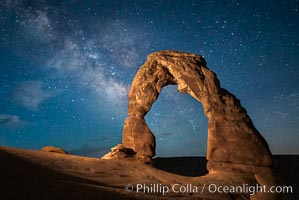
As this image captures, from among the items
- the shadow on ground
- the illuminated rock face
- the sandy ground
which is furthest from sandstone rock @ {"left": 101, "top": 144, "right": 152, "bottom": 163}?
the shadow on ground

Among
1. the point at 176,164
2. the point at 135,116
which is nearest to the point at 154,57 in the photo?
the point at 135,116

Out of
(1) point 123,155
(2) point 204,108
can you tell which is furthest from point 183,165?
(1) point 123,155

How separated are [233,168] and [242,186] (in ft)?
4.15

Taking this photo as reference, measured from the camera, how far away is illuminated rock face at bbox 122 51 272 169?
1011 centimetres

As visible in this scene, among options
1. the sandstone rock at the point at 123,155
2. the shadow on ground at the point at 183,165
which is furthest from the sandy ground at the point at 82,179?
the shadow on ground at the point at 183,165

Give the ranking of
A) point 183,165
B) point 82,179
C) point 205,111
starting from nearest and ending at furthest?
point 82,179
point 205,111
point 183,165

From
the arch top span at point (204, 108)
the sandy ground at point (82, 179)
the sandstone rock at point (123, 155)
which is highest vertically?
the arch top span at point (204, 108)

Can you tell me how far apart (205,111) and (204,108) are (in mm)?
158

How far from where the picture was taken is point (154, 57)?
14.0 m

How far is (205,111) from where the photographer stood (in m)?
11.5

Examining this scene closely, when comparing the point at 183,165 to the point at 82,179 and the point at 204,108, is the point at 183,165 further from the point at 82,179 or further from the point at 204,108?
the point at 82,179

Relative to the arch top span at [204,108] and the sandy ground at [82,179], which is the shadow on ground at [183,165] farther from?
the sandy ground at [82,179]

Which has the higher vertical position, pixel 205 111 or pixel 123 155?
pixel 205 111

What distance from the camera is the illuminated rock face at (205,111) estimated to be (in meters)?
10.1
